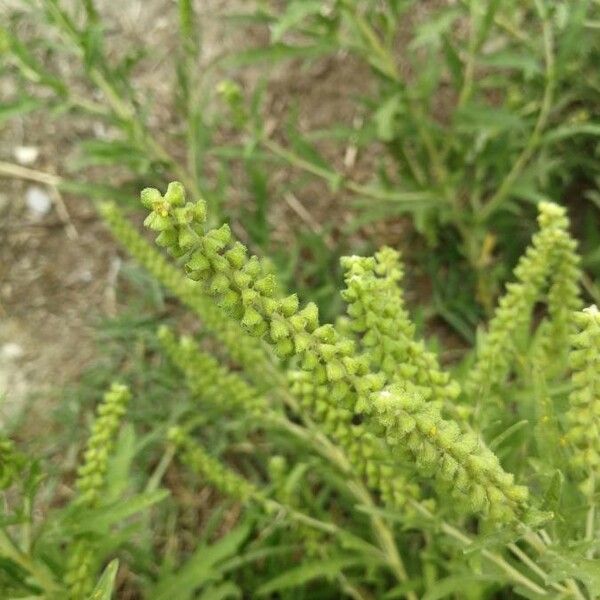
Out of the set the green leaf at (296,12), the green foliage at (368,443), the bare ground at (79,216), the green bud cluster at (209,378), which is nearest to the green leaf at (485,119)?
the bare ground at (79,216)

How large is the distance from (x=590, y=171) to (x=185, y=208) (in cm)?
255

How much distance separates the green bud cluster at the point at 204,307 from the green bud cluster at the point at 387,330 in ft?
1.87

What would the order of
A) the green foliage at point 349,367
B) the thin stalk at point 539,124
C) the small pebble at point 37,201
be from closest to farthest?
the green foliage at point 349,367 → the thin stalk at point 539,124 → the small pebble at point 37,201

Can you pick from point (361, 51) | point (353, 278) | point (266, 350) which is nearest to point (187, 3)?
point (361, 51)

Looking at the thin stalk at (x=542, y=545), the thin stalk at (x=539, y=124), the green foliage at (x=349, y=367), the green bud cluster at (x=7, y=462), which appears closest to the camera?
the green foliage at (x=349, y=367)

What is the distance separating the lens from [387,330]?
1.34m

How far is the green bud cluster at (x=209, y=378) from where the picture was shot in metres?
1.94

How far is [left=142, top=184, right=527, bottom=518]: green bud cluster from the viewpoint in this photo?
1.05 meters

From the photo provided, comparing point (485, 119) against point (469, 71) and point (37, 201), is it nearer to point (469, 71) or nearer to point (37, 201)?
point (469, 71)

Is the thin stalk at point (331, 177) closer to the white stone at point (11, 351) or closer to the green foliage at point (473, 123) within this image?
the green foliage at point (473, 123)

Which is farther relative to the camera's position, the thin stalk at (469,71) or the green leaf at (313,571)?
the thin stalk at (469,71)

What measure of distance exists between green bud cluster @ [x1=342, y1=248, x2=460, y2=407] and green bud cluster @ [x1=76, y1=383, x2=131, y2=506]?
2.02ft

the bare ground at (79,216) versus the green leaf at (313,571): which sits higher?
the bare ground at (79,216)

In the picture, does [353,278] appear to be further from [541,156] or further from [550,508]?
[541,156]
